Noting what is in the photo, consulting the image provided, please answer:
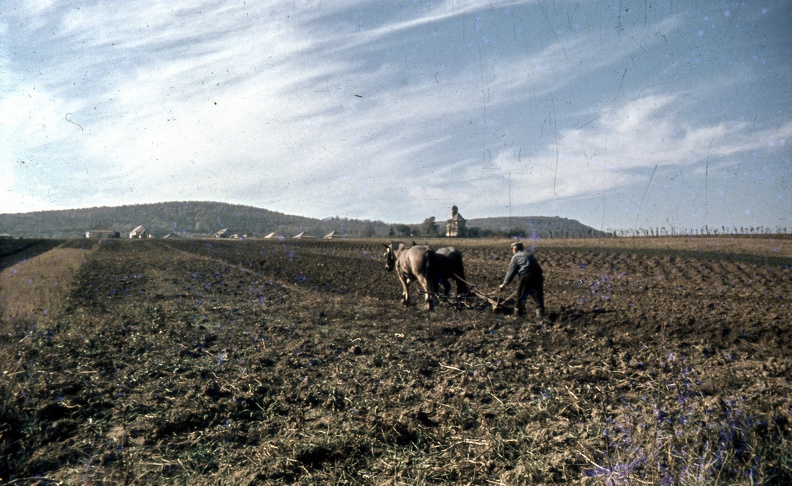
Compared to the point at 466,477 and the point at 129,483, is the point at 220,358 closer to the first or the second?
the point at 129,483

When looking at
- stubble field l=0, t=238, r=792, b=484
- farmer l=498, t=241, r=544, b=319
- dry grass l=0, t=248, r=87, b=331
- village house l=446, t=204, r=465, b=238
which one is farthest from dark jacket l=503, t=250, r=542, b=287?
village house l=446, t=204, r=465, b=238

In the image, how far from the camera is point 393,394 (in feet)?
19.0

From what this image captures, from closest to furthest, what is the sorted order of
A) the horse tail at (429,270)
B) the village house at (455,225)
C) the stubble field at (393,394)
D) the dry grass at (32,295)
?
the stubble field at (393,394) < the dry grass at (32,295) < the horse tail at (429,270) < the village house at (455,225)

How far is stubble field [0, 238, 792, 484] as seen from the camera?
3926mm

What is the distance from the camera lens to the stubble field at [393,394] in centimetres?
393

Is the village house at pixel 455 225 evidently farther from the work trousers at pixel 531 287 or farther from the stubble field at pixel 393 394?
the work trousers at pixel 531 287

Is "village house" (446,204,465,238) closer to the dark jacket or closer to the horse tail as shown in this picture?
the horse tail

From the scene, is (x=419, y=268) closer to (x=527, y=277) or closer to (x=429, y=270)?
(x=429, y=270)

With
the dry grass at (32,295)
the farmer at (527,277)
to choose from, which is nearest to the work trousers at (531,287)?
the farmer at (527,277)

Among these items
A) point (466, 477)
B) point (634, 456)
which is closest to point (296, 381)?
point (466, 477)

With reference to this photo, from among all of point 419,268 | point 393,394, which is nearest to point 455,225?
point 419,268

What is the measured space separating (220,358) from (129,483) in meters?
3.39

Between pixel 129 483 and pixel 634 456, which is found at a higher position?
pixel 634 456

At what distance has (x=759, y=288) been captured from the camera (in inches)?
623
